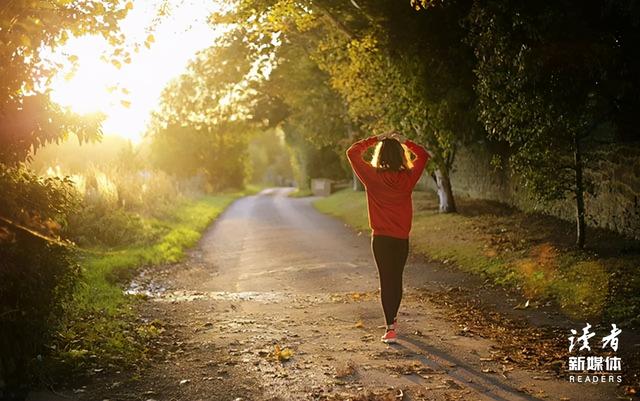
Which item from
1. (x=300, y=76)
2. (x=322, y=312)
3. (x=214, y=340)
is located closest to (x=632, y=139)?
(x=322, y=312)

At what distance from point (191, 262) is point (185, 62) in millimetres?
16035

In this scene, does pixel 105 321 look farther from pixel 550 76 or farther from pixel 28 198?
pixel 550 76

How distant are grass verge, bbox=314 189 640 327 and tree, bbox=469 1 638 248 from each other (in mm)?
908

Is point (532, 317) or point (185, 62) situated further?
point (185, 62)

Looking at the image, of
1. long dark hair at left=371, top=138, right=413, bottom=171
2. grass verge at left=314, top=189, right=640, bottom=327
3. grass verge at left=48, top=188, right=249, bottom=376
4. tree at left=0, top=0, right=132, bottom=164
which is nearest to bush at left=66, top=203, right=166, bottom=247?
grass verge at left=48, top=188, right=249, bottom=376

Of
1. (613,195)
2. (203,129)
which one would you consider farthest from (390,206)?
(203,129)

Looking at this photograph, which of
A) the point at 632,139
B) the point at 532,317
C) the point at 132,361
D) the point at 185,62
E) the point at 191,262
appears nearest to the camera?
the point at 132,361

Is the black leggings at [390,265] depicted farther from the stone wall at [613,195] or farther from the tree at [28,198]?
the stone wall at [613,195]

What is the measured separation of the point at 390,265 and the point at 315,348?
1262 mm

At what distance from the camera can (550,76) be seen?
10.7 m

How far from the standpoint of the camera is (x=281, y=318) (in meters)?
8.72

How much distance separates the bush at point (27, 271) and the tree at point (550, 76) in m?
7.65

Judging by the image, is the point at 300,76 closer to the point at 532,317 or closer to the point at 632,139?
the point at 632,139

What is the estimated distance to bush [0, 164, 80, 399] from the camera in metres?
5.67
